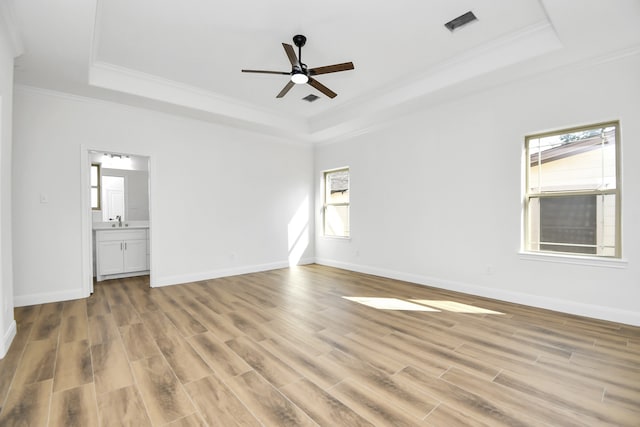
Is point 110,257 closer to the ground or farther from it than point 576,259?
closer to the ground

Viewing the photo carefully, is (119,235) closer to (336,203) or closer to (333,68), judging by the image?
(336,203)

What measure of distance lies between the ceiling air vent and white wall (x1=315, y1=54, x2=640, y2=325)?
4.28 feet

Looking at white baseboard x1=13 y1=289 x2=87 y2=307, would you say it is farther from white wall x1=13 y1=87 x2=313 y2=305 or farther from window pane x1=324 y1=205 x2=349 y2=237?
window pane x1=324 y1=205 x2=349 y2=237

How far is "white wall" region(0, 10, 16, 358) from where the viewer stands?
7.82ft

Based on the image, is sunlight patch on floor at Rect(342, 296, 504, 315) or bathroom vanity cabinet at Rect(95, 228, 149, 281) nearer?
sunlight patch on floor at Rect(342, 296, 504, 315)

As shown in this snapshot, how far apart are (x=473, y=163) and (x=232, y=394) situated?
4.03 meters

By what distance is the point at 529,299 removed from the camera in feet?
11.8

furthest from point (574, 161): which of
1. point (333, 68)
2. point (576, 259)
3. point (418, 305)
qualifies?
point (333, 68)

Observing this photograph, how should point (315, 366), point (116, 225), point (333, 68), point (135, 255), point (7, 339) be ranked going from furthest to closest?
point (116, 225)
point (135, 255)
point (333, 68)
point (7, 339)
point (315, 366)

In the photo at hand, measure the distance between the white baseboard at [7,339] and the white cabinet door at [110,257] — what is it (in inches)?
91.9

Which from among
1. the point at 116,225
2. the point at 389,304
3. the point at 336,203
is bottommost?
A: the point at 389,304

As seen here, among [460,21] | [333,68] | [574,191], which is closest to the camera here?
[460,21]

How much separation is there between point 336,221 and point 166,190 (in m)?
3.43

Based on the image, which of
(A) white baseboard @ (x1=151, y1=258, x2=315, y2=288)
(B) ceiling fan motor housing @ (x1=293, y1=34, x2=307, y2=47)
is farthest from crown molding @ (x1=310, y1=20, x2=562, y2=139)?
(A) white baseboard @ (x1=151, y1=258, x2=315, y2=288)
